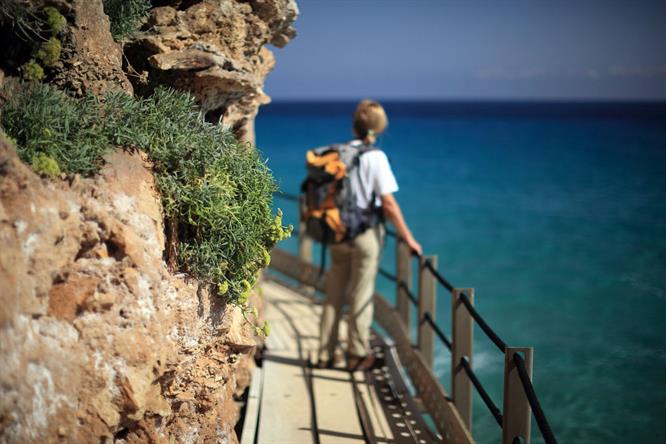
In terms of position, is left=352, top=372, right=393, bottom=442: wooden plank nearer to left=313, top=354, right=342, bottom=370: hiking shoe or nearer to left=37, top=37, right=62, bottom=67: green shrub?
left=313, top=354, right=342, bottom=370: hiking shoe

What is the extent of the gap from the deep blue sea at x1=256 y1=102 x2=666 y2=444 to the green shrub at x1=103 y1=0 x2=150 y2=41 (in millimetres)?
4861

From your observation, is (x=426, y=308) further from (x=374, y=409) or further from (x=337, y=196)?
(x=337, y=196)

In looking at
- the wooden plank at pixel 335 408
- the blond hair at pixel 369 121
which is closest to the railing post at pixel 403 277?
the wooden plank at pixel 335 408

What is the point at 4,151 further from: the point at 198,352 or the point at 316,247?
the point at 316,247

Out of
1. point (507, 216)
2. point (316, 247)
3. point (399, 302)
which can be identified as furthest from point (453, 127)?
point (399, 302)

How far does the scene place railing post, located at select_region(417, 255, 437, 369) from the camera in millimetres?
5848

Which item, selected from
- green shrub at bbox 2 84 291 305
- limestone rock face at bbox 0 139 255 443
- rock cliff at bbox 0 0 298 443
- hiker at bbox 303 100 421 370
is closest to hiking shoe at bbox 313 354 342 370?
hiker at bbox 303 100 421 370

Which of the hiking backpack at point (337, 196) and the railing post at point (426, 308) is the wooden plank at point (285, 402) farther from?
the hiking backpack at point (337, 196)

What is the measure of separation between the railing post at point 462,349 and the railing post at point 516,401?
3.33 feet

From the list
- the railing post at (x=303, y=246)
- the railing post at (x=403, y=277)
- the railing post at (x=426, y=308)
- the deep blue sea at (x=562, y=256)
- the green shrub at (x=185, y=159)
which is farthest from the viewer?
the railing post at (x=303, y=246)

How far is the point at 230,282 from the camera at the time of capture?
3.61 metres

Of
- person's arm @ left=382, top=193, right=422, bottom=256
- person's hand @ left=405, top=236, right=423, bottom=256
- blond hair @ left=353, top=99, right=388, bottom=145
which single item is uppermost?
blond hair @ left=353, top=99, right=388, bottom=145

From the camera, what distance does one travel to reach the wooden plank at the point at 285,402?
4680mm

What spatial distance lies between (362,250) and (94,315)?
9.57 ft
